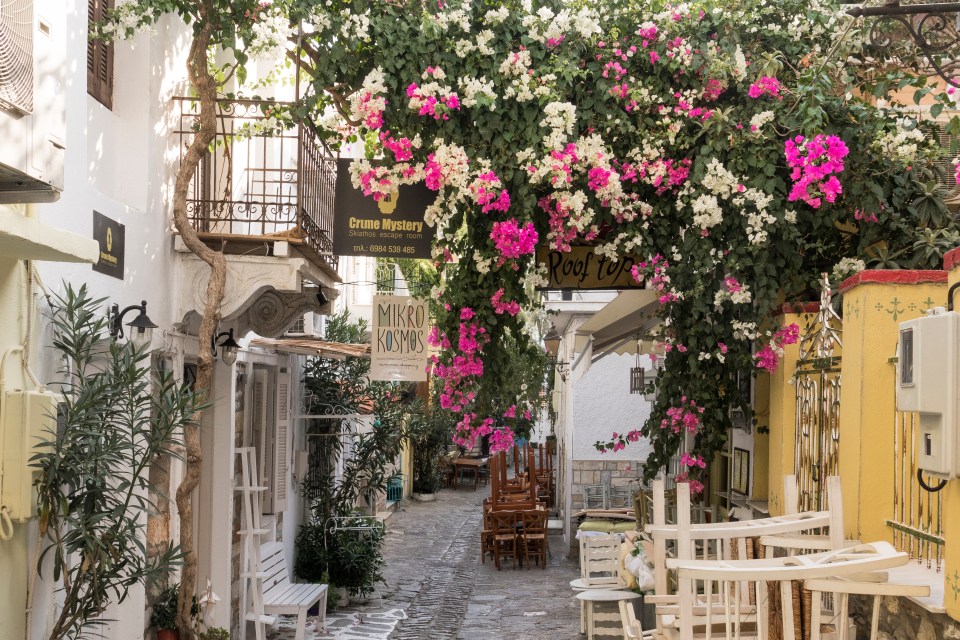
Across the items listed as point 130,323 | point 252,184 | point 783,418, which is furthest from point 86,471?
point 252,184

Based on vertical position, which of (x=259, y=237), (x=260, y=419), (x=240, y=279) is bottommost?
(x=260, y=419)

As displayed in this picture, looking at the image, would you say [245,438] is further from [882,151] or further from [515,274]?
[882,151]

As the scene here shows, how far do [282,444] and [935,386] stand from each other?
987 cm

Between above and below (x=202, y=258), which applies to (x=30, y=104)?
above

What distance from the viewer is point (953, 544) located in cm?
381

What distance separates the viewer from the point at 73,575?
6312 mm

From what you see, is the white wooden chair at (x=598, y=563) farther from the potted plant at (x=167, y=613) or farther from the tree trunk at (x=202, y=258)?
the tree trunk at (x=202, y=258)

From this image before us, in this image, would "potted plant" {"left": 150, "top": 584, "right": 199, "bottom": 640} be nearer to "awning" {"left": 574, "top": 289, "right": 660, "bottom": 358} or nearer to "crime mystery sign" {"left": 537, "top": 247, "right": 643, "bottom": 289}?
"crime mystery sign" {"left": 537, "top": 247, "right": 643, "bottom": 289}

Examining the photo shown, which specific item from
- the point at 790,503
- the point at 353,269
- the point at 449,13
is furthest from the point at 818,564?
the point at 353,269

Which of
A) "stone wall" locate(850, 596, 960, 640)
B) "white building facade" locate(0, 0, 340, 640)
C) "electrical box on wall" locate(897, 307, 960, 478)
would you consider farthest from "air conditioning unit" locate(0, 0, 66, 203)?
"stone wall" locate(850, 596, 960, 640)

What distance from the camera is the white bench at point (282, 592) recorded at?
10875 mm

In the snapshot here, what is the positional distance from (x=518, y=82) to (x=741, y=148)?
1667 mm

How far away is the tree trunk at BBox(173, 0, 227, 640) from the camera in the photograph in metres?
7.36

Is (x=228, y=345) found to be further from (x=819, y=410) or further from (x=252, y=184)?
(x=819, y=410)
